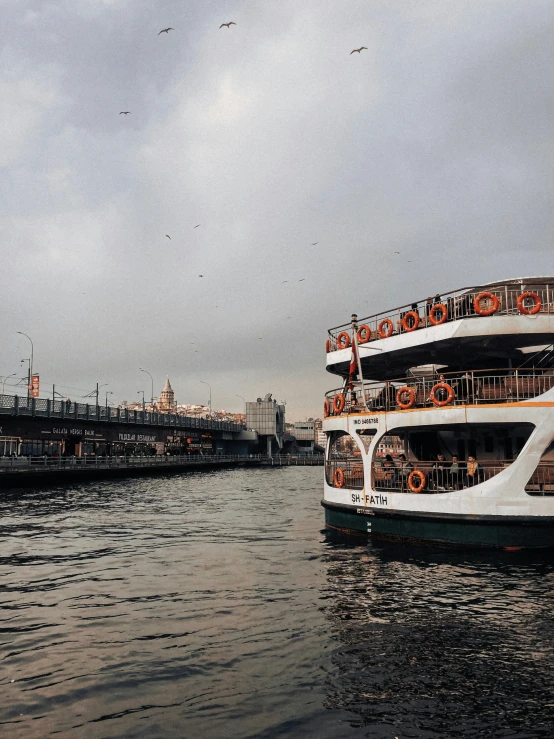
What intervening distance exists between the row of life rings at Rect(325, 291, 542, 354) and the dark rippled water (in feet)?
26.5

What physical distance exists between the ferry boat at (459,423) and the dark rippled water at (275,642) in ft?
4.12

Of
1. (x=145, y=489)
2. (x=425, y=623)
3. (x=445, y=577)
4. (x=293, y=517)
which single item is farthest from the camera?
(x=145, y=489)

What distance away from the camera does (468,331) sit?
66.8 feet

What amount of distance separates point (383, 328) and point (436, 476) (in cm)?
635

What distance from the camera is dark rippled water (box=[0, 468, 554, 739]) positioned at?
8.29m

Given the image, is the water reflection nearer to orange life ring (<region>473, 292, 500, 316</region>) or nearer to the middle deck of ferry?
the middle deck of ferry

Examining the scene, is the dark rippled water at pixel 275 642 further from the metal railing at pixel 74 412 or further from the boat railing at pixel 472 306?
the metal railing at pixel 74 412

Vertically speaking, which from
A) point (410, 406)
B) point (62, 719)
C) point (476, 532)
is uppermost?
point (410, 406)

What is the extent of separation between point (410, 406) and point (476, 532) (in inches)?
189


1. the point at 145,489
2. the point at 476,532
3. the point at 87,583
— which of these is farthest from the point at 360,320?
the point at 145,489

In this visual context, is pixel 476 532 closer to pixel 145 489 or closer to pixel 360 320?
pixel 360 320

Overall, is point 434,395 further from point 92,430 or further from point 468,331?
point 92,430

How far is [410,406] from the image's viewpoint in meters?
21.0

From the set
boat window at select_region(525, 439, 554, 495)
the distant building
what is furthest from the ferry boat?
the distant building
